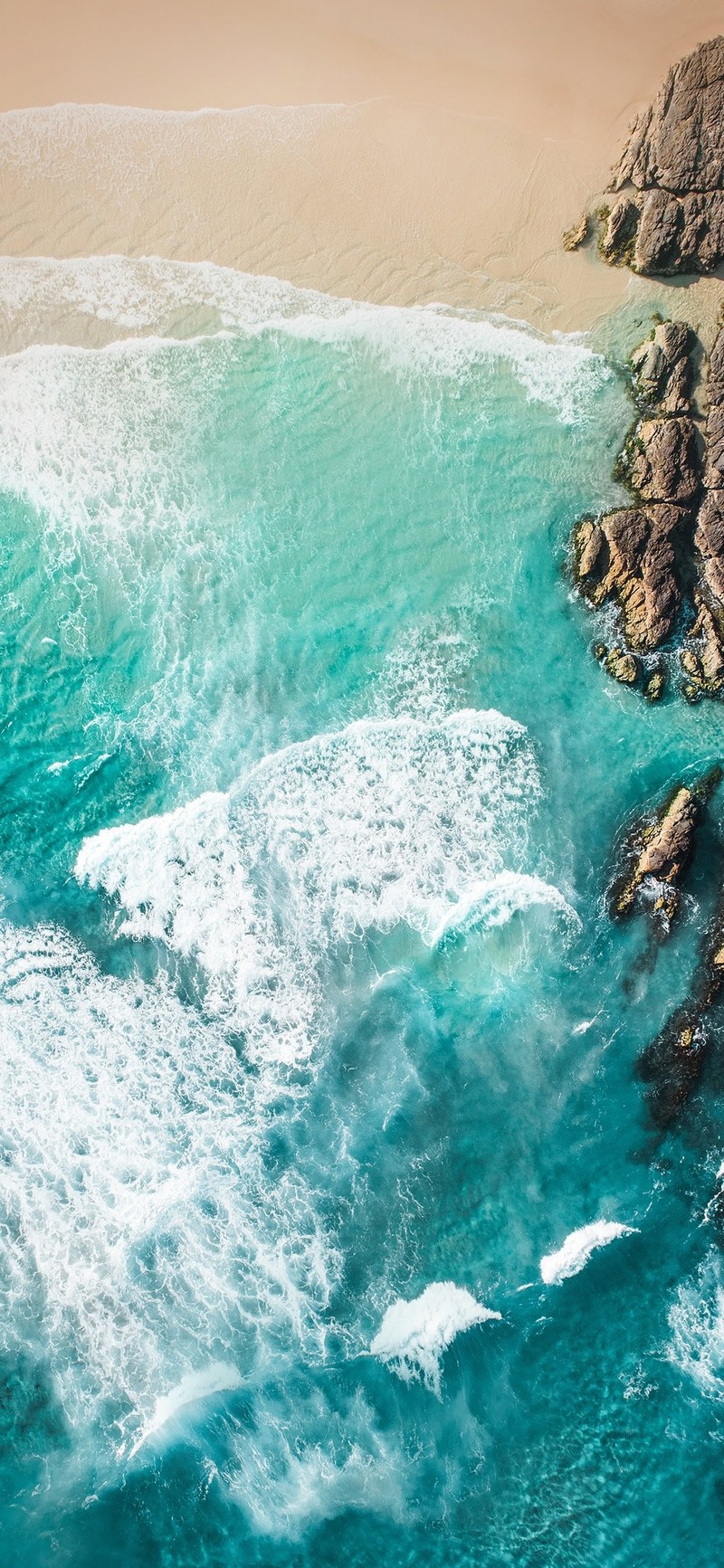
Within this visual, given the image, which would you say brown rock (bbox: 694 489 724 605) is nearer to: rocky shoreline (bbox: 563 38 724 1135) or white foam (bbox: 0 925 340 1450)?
rocky shoreline (bbox: 563 38 724 1135)

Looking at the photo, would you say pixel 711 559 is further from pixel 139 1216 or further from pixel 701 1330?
pixel 139 1216

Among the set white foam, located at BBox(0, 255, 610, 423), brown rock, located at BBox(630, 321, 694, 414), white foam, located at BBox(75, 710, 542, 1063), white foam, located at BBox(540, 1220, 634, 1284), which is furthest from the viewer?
white foam, located at BBox(0, 255, 610, 423)

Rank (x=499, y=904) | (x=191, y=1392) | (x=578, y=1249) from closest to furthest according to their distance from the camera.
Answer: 1. (x=191, y=1392)
2. (x=578, y=1249)
3. (x=499, y=904)

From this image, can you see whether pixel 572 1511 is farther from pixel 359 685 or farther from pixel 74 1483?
pixel 359 685

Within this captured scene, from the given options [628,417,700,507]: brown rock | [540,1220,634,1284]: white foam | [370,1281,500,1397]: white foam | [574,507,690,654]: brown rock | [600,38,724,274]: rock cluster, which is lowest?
[370,1281,500,1397]: white foam

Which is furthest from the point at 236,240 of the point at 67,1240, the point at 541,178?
the point at 67,1240

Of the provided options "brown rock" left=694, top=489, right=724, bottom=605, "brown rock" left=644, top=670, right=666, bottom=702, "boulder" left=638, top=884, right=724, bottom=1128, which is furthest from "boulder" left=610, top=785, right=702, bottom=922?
"brown rock" left=694, top=489, right=724, bottom=605

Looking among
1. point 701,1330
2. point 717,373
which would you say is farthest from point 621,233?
point 701,1330
